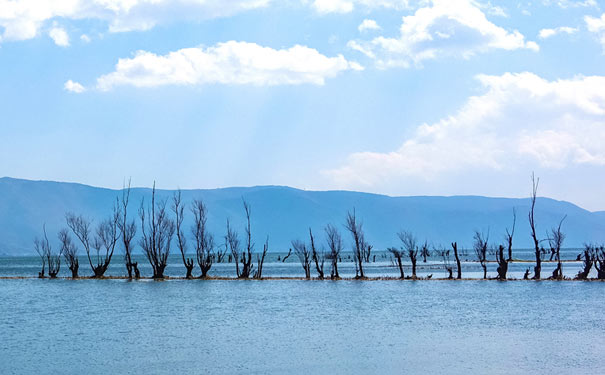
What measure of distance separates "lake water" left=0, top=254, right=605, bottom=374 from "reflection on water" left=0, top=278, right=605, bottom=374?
48 mm

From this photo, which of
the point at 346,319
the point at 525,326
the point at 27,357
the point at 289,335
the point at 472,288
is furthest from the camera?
the point at 472,288

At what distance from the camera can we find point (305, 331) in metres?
31.2

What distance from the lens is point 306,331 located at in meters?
31.2

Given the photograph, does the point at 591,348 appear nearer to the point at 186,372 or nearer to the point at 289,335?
the point at 289,335

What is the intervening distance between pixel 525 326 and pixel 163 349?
15.8 m

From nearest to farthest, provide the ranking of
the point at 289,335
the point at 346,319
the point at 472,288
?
the point at 289,335 < the point at 346,319 < the point at 472,288

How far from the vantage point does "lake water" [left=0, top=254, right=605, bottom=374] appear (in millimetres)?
22844

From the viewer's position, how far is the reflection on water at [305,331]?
22859 mm

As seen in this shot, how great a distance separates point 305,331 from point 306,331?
0.04m

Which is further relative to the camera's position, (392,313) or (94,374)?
(392,313)

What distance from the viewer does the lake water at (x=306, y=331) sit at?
2284cm

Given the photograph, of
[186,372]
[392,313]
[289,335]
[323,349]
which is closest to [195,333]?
[289,335]

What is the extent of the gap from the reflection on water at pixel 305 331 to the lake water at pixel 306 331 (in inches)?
1.9

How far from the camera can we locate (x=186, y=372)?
2183 centimetres
